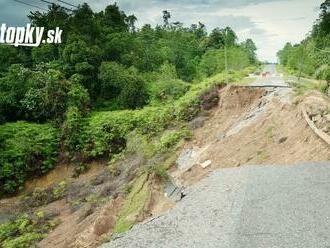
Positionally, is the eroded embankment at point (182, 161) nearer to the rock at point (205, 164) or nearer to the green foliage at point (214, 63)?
the rock at point (205, 164)

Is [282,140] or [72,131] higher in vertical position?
[282,140]

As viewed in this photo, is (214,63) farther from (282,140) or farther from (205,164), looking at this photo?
(282,140)

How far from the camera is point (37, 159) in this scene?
33.0m

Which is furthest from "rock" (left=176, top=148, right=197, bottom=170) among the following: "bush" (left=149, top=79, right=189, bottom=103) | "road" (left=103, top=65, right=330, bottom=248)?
"bush" (left=149, top=79, right=189, bottom=103)

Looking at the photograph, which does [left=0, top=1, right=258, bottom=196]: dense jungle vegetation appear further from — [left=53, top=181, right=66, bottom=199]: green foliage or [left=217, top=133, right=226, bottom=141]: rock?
[left=217, top=133, right=226, bottom=141]: rock

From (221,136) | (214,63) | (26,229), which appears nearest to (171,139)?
(221,136)

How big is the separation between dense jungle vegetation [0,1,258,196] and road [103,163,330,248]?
52.8 feet

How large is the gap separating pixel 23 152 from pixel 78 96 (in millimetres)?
5963

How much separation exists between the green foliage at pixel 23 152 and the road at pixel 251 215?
66.9 feet

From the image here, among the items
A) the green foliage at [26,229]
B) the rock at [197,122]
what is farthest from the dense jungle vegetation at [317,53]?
the green foliage at [26,229]

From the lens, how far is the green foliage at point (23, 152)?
3164 cm

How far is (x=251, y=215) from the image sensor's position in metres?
10.8

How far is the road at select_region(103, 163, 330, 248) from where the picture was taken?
378 inches

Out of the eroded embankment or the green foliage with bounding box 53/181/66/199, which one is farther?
the green foliage with bounding box 53/181/66/199
